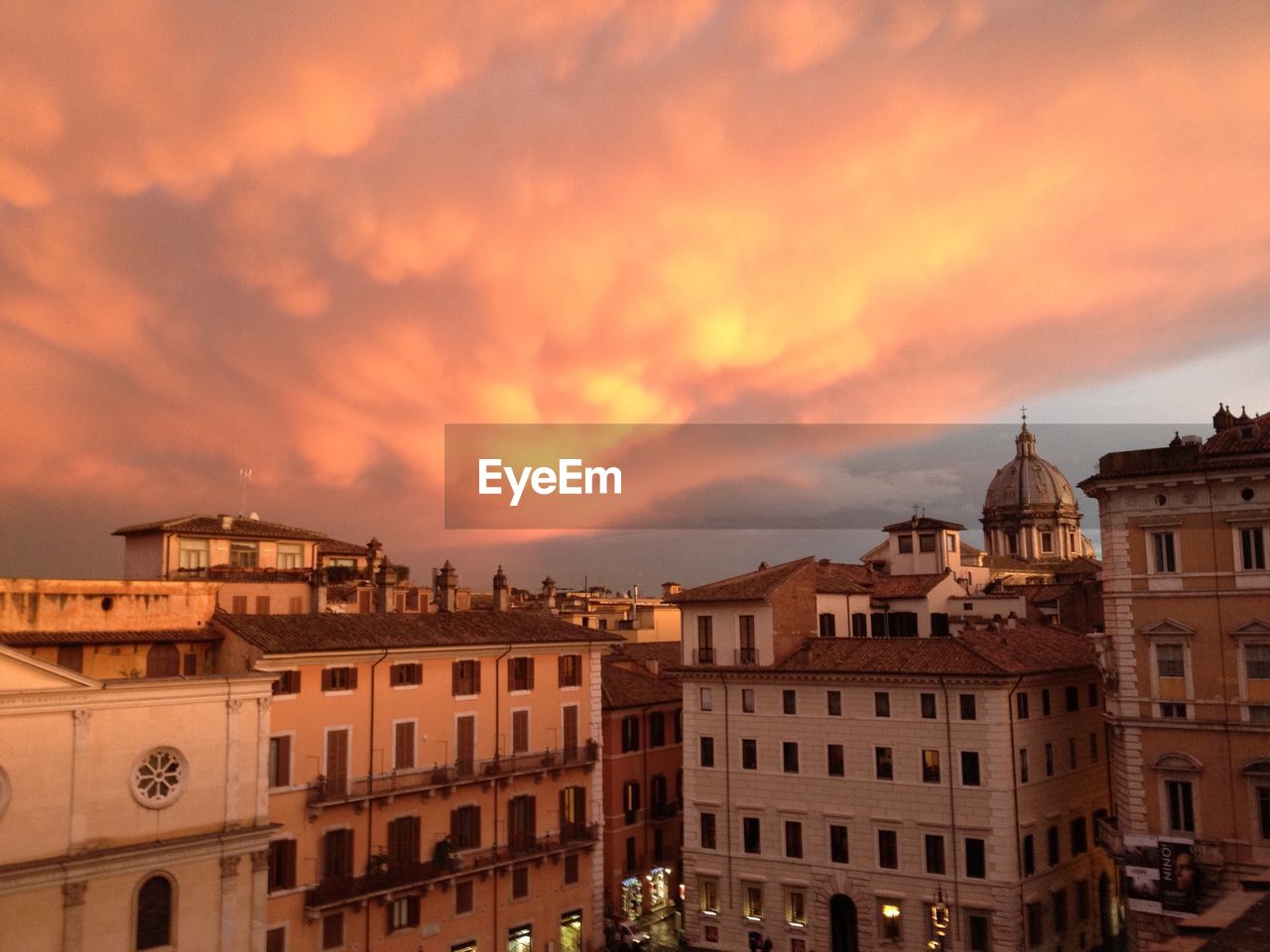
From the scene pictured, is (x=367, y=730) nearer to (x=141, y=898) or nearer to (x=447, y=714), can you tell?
(x=447, y=714)

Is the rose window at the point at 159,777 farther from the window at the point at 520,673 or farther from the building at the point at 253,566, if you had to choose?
the window at the point at 520,673

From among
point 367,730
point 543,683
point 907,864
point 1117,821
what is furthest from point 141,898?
point 1117,821

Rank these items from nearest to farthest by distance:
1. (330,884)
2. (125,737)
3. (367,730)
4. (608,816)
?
1. (125,737)
2. (330,884)
3. (367,730)
4. (608,816)

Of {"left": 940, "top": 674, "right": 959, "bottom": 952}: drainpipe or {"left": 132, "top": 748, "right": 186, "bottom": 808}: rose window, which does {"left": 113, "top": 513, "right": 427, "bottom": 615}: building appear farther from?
{"left": 940, "top": 674, "right": 959, "bottom": 952}: drainpipe

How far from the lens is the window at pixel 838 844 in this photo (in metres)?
40.6

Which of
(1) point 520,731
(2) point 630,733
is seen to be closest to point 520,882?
(1) point 520,731

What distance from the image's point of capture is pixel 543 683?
144 ft

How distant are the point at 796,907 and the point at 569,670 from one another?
43.5 ft

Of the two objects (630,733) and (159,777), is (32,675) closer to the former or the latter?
(159,777)

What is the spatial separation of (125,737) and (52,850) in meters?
3.48

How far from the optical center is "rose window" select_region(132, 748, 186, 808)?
31.3 meters

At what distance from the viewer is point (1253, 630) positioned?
108ft

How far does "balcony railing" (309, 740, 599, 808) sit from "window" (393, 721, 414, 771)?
287 mm

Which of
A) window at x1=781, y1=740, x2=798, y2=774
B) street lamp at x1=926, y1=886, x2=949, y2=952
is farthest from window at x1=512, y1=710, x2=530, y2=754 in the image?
street lamp at x1=926, y1=886, x2=949, y2=952
